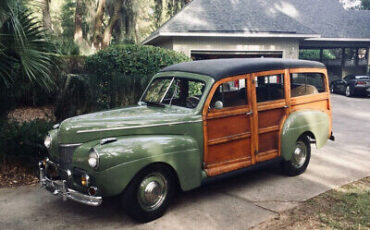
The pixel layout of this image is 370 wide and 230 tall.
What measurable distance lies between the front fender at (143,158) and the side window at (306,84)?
2.46m

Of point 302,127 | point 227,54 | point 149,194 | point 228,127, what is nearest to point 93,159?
point 149,194

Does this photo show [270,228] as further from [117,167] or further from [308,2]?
[308,2]

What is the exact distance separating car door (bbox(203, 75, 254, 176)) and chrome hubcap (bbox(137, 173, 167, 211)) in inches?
30.0

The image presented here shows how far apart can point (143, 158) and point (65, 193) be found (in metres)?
1.04

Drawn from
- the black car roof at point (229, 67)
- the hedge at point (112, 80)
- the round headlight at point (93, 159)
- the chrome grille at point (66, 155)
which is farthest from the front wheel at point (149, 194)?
the hedge at point (112, 80)

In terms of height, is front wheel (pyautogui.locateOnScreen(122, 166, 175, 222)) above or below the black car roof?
below

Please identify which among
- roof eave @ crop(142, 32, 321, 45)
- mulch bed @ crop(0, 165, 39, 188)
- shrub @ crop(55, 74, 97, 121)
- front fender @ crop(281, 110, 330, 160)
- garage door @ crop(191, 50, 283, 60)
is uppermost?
roof eave @ crop(142, 32, 321, 45)

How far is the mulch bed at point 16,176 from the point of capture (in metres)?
6.19

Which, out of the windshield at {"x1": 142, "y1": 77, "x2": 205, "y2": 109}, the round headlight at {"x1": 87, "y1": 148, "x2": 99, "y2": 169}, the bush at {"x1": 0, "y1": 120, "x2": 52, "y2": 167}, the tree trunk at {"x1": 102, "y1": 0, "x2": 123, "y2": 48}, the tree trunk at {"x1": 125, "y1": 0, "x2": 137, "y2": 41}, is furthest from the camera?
the tree trunk at {"x1": 125, "y1": 0, "x2": 137, "y2": 41}

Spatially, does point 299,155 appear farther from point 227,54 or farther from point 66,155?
point 227,54

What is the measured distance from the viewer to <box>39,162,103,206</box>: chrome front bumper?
422 centimetres

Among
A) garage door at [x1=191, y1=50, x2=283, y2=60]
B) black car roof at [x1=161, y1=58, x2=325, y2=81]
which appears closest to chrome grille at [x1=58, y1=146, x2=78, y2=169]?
black car roof at [x1=161, y1=58, x2=325, y2=81]

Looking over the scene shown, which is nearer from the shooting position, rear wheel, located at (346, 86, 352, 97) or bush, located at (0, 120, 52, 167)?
bush, located at (0, 120, 52, 167)

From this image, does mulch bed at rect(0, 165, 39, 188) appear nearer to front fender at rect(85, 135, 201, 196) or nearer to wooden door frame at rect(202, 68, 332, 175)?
front fender at rect(85, 135, 201, 196)
